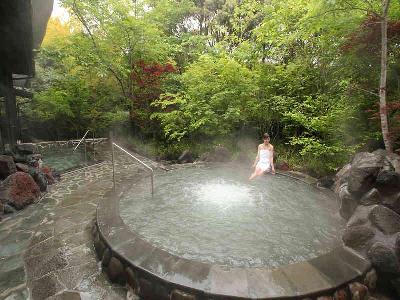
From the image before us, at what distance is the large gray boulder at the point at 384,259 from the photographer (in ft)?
11.8

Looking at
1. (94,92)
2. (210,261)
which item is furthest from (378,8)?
(94,92)

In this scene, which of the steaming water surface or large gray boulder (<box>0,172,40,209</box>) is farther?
large gray boulder (<box>0,172,40,209</box>)

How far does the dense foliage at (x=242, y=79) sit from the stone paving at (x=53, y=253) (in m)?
6.01

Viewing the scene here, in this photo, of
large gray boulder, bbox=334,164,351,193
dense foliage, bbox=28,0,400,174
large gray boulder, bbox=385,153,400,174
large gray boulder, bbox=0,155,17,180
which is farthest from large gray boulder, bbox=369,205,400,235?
large gray boulder, bbox=0,155,17,180

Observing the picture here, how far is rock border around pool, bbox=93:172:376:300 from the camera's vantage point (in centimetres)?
316

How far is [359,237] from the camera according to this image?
406 centimetres

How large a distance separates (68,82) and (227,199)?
13239 mm

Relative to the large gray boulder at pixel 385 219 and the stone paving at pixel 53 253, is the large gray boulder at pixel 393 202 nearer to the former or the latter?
the large gray boulder at pixel 385 219

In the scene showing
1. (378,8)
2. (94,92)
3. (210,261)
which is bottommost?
(210,261)

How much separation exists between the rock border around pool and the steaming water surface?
35cm

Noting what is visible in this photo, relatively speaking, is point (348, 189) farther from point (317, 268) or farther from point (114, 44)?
point (114, 44)

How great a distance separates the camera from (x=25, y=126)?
18875mm

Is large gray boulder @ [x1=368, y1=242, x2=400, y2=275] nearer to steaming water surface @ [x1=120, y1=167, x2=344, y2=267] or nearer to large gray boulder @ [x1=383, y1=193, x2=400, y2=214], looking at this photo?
steaming water surface @ [x1=120, y1=167, x2=344, y2=267]

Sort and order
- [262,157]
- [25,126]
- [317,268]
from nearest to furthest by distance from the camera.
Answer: [317,268] → [262,157] → [25,126]
